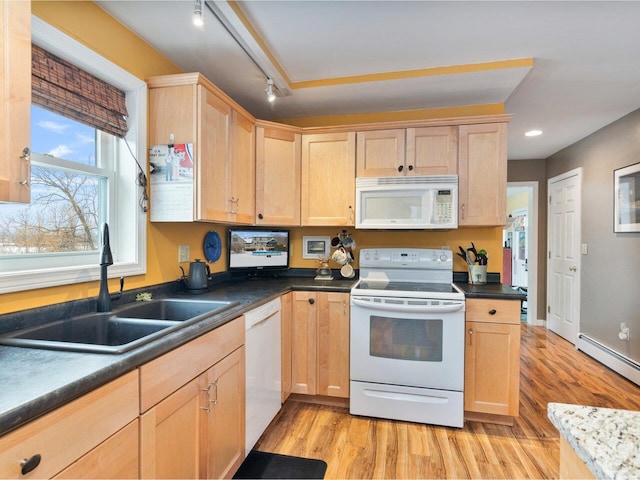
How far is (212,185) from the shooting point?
6.53 feet

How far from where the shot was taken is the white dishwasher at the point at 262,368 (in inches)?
71.0

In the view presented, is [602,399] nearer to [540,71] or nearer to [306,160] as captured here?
[540,71]

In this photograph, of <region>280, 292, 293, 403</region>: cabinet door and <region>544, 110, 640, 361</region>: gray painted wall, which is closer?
<region>280, 292, 293, 403</region>: cabinet door

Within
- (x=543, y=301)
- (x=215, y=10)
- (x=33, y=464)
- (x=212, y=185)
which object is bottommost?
(x=543, y=301)

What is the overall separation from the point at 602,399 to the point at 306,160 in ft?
10.0

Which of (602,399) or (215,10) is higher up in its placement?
(215,10)

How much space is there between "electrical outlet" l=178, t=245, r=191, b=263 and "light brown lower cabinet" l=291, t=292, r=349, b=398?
2.67 feet

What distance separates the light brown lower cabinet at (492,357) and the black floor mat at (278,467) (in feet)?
3.69

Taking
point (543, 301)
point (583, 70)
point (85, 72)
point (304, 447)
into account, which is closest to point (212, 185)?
point (85, 72)

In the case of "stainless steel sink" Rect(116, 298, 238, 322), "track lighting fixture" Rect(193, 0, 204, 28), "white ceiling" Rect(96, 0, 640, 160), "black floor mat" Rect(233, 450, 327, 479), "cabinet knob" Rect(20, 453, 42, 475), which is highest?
"white ceiling" Rect(96, 0, 640, 160)

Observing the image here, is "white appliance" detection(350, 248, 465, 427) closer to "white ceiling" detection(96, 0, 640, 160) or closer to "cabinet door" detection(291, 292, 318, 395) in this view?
"cabinet door" detection(291, 292, 318, 395)

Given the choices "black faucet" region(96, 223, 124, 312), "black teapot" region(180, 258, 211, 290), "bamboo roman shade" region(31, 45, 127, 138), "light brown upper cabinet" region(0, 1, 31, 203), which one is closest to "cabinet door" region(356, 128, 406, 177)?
"black teapot" region(180, 258, 211, 290)

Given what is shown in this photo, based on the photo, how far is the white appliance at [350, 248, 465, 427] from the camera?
2.16m

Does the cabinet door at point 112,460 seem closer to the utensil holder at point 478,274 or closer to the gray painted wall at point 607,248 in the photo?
the utensil holder at point 478,274
